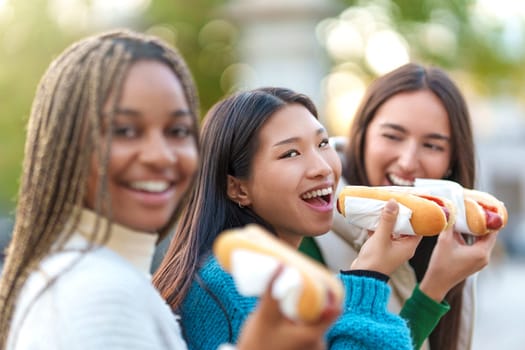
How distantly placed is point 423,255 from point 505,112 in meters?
38.0

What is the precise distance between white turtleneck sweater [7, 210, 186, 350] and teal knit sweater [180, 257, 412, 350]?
447 mm

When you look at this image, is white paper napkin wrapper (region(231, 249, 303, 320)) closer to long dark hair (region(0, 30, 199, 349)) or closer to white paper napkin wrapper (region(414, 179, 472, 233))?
long dark hair (region(0, 30, 199, 349))

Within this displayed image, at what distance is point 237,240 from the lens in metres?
1.47

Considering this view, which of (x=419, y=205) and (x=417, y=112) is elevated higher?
(x=417, y=112)

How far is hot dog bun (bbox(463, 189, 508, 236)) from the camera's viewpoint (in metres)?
2.63

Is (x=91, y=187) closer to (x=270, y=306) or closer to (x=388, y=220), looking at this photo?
(x=270, y=306)

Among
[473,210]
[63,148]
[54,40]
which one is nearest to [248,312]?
[63,148]

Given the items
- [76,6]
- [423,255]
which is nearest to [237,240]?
[423,255]

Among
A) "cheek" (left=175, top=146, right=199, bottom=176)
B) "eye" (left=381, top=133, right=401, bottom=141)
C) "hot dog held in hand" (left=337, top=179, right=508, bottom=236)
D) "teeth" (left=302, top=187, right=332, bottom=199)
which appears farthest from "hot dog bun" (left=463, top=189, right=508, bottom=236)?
"cheek" (left=175, top=146, right=199, bottom=176)

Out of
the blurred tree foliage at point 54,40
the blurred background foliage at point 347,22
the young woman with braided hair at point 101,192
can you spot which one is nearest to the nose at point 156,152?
the young woman with braided hair at point 101,192

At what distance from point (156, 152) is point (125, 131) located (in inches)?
2.8

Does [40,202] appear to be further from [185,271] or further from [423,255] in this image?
[423,255]

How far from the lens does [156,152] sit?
1.57 m

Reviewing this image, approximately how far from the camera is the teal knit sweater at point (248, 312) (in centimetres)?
193
